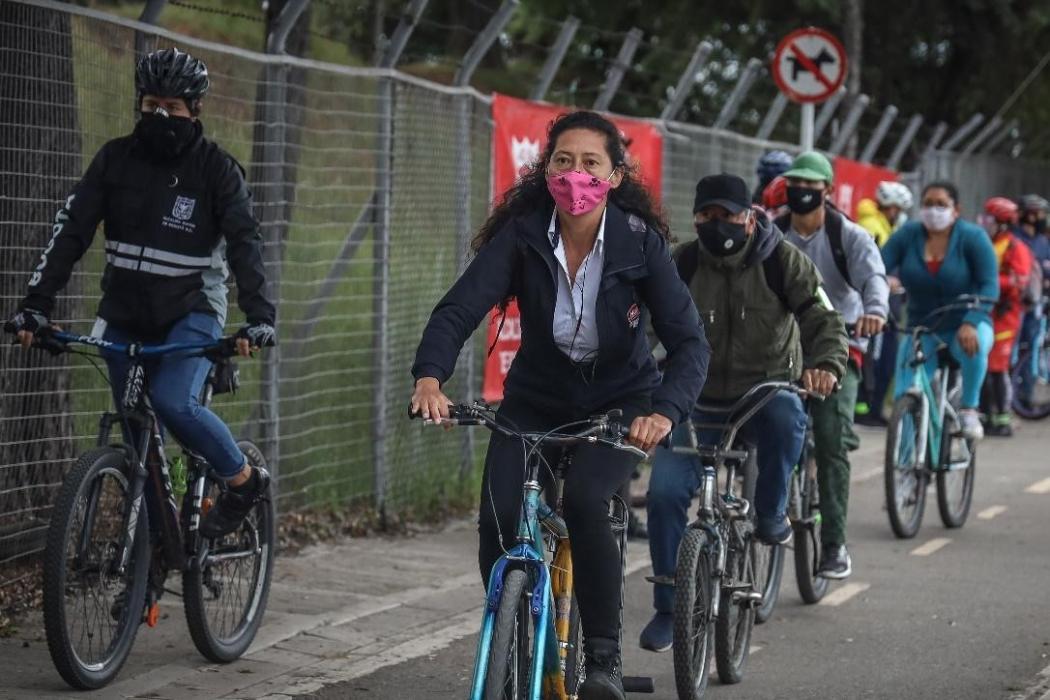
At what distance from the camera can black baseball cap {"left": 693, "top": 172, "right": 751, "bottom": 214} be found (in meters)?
7.11

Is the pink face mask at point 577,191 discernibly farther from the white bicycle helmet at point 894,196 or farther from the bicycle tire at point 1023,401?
the bicycle tire at point 1023,401

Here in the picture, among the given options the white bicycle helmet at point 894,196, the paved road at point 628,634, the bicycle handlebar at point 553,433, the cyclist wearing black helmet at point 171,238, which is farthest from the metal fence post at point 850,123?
the bicycle handlebar at point 553,433

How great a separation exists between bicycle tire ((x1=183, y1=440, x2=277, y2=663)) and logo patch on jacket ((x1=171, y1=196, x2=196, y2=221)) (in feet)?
2.73

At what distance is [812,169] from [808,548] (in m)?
1.64

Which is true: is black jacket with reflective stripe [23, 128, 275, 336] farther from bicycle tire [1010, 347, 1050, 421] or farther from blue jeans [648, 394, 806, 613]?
bicycle tire [1010, 347, 1050, 421]

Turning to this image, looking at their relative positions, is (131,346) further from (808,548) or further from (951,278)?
(951,278)

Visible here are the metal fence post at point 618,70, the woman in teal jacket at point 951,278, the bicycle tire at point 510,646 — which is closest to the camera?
the bicycle tire at point 510,646

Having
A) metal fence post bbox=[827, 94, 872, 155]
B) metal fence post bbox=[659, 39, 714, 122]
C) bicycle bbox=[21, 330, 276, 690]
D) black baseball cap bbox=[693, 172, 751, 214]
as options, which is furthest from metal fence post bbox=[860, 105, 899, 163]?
bicycle bbox=[21, 330, 276, 690]

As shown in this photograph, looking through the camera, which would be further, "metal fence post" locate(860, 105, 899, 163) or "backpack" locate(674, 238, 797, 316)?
"metal fence post" locate(860, 105, 899, 163)

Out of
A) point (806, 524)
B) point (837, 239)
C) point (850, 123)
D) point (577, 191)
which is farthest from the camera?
point (850, 123)

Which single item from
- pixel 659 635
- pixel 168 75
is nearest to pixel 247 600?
pixel 659 635

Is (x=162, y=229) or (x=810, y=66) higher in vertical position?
(x=810, y=66)

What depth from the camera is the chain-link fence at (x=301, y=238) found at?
7406 millimetres

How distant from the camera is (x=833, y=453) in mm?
8680
